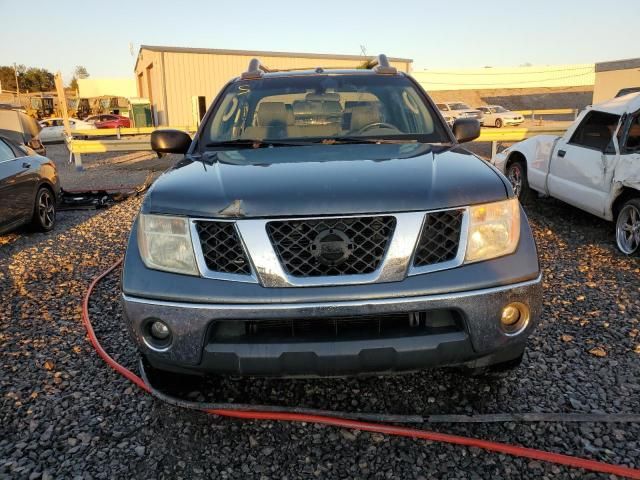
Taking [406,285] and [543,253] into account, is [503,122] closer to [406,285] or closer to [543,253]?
[543,253]

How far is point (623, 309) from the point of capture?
13.5ft

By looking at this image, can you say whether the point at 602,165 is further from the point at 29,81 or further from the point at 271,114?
the point at 29,81

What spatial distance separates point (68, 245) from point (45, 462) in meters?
4.61

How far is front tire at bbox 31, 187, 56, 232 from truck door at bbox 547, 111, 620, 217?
6788 millimetres

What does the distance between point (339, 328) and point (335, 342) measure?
87 mm

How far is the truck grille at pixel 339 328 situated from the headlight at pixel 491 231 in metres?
0.29

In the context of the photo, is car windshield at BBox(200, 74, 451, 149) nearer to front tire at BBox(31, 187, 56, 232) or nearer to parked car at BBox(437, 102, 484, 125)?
front tire at BBox(31, 187, 56, 232)

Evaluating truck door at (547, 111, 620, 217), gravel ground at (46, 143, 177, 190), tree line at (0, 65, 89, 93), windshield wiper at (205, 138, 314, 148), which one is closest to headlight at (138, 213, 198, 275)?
windshield wiper at (205, 138, 314, 148)

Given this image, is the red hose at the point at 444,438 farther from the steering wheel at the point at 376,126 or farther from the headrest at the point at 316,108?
the headrest at the point at 316,108

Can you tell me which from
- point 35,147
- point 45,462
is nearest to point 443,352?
point 45,462

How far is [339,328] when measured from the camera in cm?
230

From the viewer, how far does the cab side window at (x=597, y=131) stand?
598 centimetres

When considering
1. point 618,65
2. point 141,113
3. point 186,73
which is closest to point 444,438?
point 618,65

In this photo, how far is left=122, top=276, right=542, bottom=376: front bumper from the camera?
220cm
